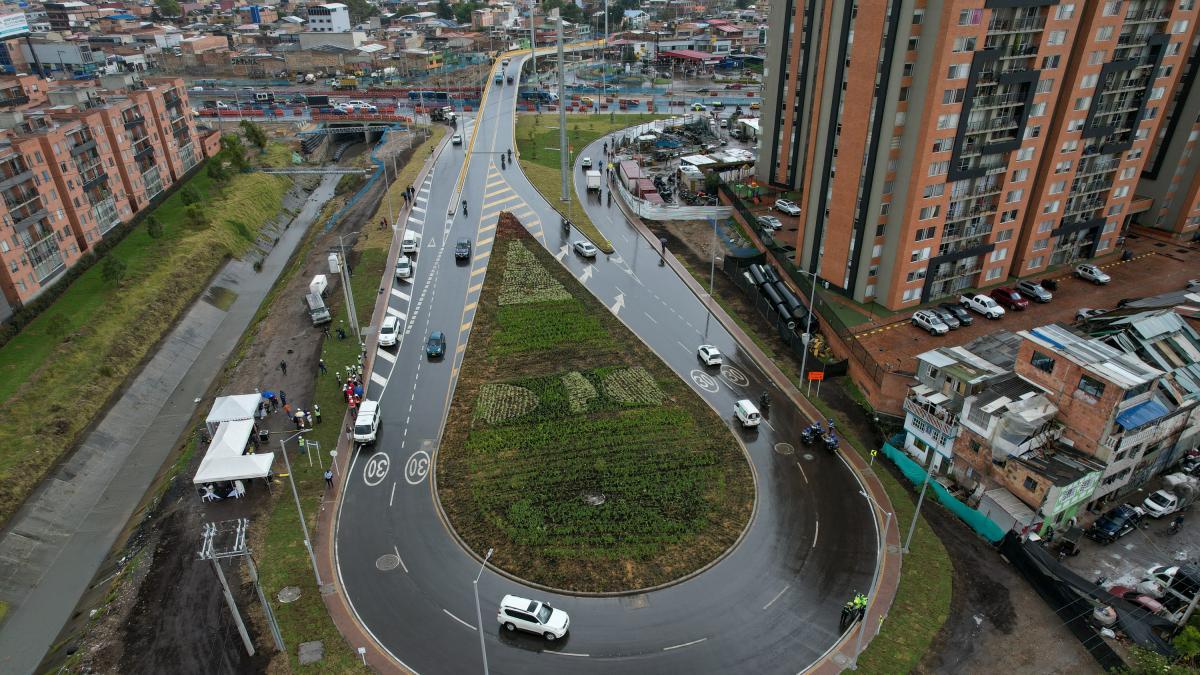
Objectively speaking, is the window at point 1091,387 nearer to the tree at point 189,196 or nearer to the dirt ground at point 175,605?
the dirt ground at point 175,605

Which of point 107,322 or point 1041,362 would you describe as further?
point 107,322

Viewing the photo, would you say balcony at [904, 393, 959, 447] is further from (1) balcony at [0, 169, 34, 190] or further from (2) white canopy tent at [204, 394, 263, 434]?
(1) balcony at [0, 169, 34, 190]

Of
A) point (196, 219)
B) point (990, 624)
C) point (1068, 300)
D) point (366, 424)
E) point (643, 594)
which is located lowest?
point (990, 624)

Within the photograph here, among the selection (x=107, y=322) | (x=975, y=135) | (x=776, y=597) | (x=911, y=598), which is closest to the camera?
(x=911, y=598)

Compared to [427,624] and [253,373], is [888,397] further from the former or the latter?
[253,373]

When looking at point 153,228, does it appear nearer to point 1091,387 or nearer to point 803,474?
point 803,474

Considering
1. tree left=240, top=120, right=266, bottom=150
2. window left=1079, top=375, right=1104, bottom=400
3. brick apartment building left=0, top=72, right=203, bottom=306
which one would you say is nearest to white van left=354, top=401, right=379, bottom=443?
brick apartment building left=0, top=72, right=203, bottom=306

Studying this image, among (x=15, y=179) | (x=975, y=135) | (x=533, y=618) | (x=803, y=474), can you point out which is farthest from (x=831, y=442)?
(x=15, y=179)
